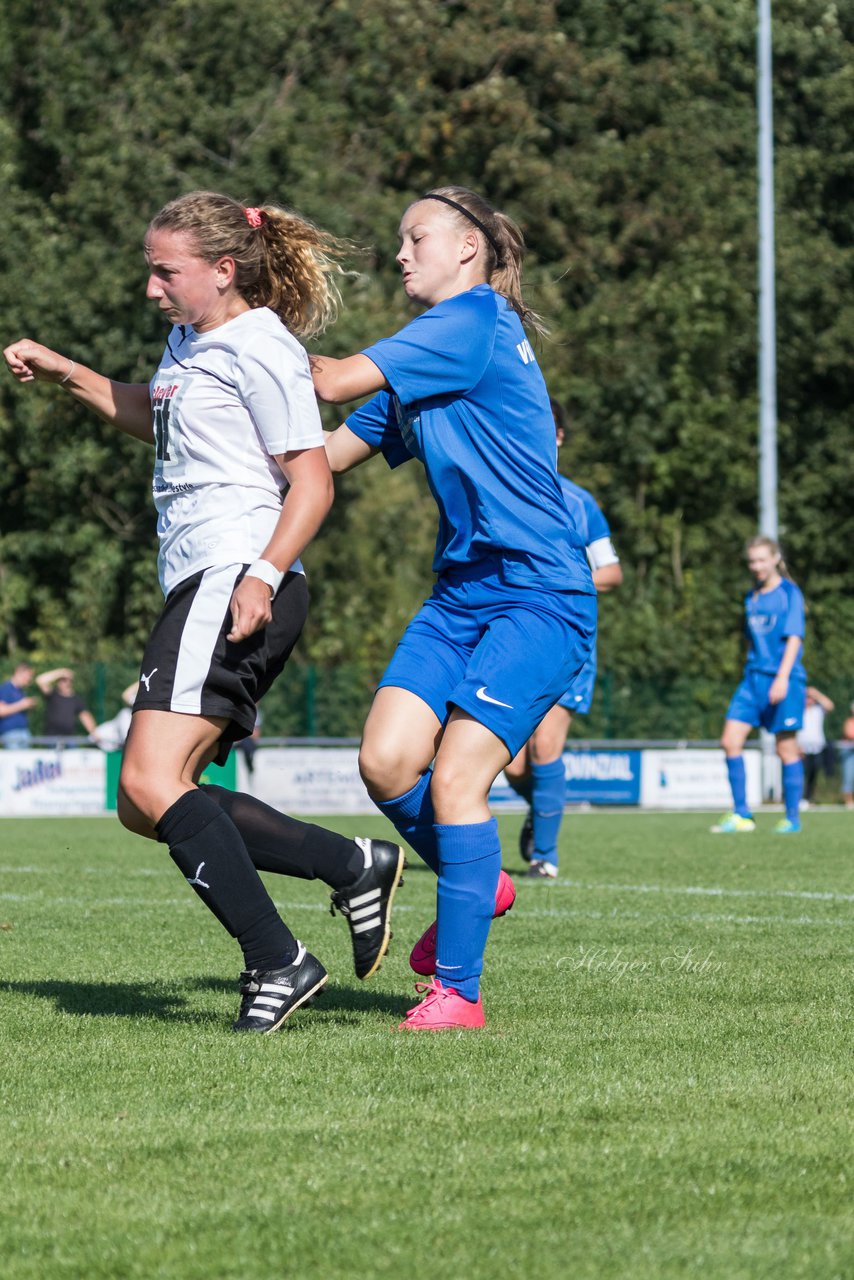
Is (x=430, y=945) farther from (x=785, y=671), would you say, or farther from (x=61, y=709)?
(x=61, y=709)

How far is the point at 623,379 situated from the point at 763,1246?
3300 centimetres

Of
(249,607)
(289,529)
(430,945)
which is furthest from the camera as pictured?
(430,945)

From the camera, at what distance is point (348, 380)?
14.7ft

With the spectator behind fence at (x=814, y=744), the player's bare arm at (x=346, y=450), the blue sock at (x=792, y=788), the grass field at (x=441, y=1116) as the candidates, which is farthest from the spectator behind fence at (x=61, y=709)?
the player's bare arm at (x=346, y=450)

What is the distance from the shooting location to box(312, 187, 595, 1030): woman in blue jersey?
4562 mm

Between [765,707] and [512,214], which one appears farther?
[512,214]

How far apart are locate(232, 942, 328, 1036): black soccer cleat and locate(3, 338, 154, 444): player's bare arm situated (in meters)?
1.37

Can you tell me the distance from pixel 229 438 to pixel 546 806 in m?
5.86

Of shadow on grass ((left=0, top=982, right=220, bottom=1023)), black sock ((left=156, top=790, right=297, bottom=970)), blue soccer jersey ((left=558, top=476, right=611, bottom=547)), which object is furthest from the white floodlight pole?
black sock ((left=156, top=790, right=297, bottom=970))

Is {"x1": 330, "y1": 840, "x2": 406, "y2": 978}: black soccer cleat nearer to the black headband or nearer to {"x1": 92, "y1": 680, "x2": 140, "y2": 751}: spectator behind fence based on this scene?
the black headband

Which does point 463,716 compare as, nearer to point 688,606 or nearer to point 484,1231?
point 484,1231

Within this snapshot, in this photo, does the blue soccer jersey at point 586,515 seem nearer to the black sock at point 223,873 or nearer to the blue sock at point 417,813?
the blue sock at point 417,813

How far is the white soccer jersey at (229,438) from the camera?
14.6ft

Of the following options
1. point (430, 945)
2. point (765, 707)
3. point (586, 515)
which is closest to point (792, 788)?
point (765, 707)
